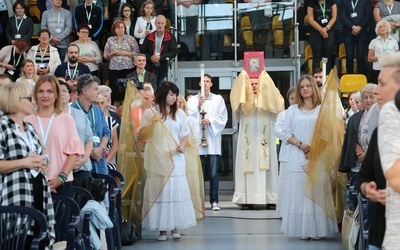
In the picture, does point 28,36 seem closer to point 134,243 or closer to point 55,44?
point 55,44

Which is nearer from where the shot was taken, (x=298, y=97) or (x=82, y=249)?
(x=82, y=249)

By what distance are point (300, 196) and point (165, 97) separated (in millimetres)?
1903

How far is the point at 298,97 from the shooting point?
1050 cm

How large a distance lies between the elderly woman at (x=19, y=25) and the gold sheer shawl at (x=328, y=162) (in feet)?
24.3

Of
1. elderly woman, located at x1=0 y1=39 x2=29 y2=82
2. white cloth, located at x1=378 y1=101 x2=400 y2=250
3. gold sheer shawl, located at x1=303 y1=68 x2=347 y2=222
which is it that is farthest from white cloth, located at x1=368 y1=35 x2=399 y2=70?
white cloth, located at x1=378 y1=101 x2=400 y2=250

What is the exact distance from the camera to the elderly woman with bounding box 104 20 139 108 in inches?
614

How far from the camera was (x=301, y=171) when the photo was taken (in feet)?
34.4

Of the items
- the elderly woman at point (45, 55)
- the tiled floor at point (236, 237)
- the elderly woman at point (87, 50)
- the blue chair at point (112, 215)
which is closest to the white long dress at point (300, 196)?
the tiled floor at point (236, 237)

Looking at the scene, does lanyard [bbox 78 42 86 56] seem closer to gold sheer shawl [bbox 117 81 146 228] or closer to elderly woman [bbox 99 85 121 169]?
gold sheer shawl [bbox 117 81 146 228]

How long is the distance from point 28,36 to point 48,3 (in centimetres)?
125

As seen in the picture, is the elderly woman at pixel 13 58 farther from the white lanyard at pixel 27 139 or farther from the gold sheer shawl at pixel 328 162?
the white lanyard at pixel 27 139

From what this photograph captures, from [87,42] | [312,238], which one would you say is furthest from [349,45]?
[312,238]

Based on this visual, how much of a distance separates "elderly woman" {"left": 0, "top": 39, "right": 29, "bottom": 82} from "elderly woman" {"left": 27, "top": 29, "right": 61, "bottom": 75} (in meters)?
0.21

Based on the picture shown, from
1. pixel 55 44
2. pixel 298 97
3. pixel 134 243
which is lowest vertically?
pixel 134 243
